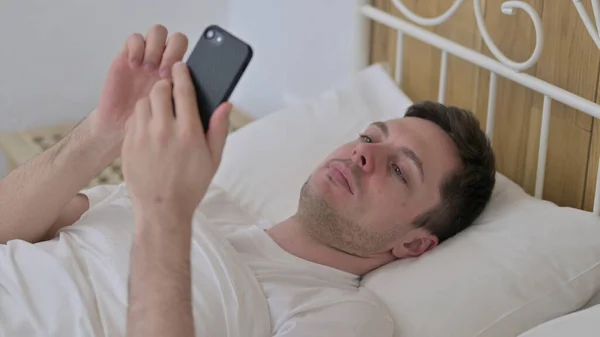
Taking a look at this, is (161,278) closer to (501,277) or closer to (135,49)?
(135,49)

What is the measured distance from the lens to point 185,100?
2.97 feet

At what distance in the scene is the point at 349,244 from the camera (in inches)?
52.7

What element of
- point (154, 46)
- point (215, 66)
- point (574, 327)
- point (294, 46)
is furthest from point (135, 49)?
point (294, 46)

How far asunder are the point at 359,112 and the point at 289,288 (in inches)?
22.5

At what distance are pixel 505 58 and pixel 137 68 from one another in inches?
24.6

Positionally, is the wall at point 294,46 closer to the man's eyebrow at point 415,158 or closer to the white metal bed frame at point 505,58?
the white metal bed frame at point 505,58

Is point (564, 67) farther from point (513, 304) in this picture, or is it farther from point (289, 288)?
point (289, 288)

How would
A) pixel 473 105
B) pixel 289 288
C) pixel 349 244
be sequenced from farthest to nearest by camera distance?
1. pixel 473 105
2. pixel 349 244
3. pixel 289 288

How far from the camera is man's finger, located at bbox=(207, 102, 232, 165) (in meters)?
0.88

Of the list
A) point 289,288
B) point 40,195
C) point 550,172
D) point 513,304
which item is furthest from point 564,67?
point 40,195

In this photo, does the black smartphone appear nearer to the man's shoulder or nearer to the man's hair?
the man's shoulder

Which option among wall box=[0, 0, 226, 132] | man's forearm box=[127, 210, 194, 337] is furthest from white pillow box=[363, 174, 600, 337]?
wall box=[0, 0, 226, 132]

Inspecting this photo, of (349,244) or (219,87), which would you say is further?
(349,244)

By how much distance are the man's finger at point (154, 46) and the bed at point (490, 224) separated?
1.37 ft
